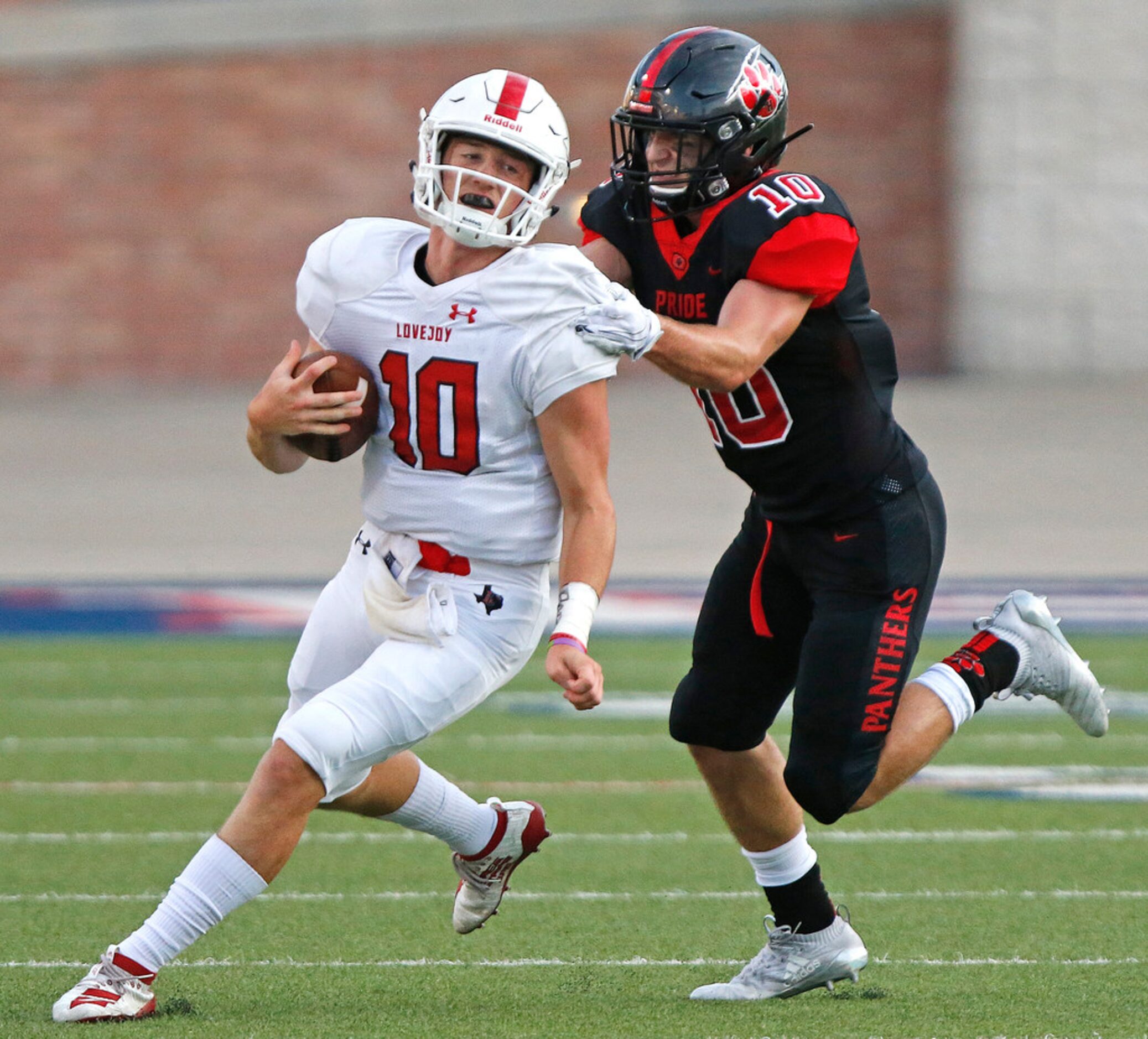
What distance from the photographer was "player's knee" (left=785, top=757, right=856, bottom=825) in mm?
3600

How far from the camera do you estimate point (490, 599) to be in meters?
3.55

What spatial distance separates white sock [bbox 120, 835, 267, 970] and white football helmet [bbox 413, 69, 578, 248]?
119 cm

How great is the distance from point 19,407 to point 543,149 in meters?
15.2

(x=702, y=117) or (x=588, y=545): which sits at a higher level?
(x=702, y=117)

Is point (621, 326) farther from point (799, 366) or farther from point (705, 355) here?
point (799, 366)

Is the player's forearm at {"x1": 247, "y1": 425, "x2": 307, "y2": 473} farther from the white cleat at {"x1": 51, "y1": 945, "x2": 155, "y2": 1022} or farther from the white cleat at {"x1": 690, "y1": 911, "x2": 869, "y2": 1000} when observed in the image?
the white cleat at {"x1": 690, "y1": 911, "x2": 869, "y2": 1000}

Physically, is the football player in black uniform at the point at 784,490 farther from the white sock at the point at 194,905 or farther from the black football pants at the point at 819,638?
the white sock at the point at 194,905

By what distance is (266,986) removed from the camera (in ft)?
11.9

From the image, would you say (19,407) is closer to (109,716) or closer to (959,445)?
(959,445)

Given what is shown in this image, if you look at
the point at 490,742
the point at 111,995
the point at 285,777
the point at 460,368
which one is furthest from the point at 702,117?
the point at 490,742

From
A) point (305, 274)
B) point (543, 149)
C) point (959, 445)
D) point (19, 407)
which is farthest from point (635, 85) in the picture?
point (19, 407)

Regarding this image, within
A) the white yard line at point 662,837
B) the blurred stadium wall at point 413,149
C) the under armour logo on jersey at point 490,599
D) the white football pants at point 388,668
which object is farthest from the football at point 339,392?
the blurred stadium wall at point 413,149

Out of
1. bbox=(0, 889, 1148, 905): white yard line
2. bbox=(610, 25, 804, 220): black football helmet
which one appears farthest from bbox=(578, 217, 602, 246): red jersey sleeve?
bbox=(0, 889, 1148, 905): white yard line

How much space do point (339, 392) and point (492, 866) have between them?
43.3 inches
